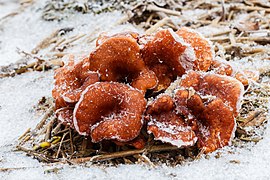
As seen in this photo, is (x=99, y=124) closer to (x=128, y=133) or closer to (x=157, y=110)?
(x=128, y=133)

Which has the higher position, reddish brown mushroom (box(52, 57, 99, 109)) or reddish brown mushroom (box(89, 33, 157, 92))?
reddish brown mushroom (box(89, 33, 157, 92))

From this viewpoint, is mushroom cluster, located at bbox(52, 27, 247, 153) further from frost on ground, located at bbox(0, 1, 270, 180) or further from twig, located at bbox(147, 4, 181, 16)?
twig, located at bbox(147, 4, 181, 16)

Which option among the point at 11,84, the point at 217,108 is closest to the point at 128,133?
the point at 217,108

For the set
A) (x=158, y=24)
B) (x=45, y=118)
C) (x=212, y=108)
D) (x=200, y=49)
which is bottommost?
(x=45, y=118)

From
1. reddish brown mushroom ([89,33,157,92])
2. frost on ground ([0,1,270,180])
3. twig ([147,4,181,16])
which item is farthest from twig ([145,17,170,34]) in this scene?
reddish brown mushroom ([89,33,157,92])

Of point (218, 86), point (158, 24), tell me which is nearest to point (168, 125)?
point (218, 86)

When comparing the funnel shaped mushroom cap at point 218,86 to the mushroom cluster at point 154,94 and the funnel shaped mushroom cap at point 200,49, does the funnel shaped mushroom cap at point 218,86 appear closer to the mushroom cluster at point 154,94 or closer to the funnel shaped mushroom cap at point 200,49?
the mushroom cluster at point 154,94

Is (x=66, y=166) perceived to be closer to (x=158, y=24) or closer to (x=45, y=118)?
(x=45, y=118)
